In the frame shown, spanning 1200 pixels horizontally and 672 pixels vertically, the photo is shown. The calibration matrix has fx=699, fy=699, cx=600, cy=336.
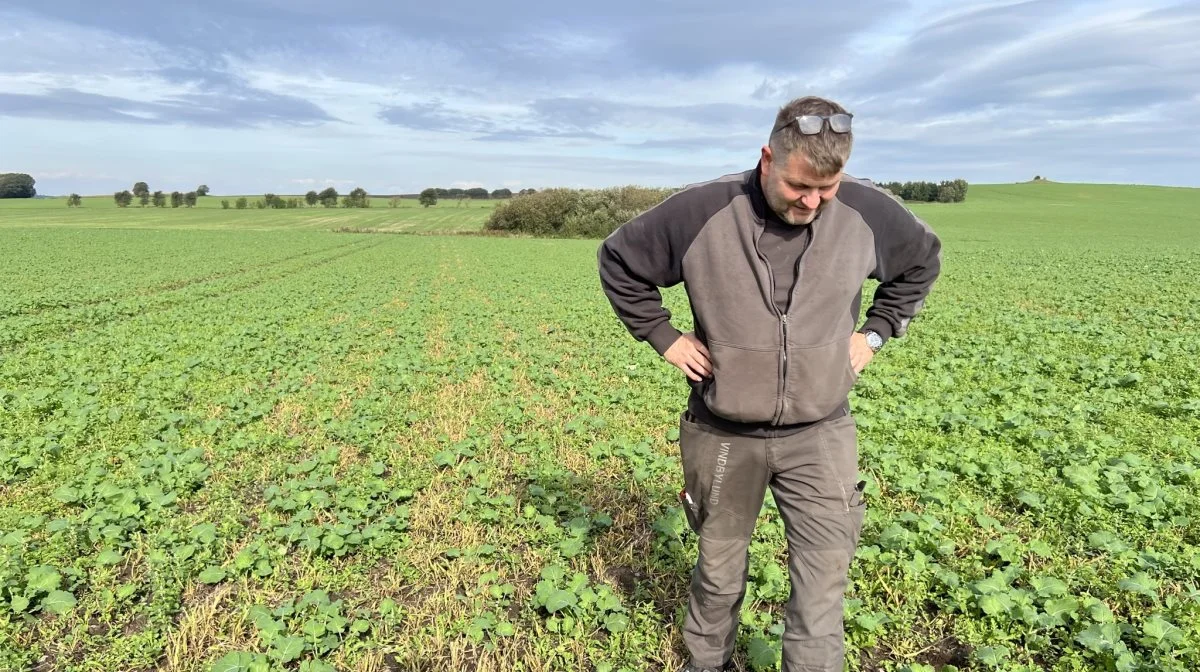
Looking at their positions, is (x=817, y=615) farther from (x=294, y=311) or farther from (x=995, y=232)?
(x=995, y=232)

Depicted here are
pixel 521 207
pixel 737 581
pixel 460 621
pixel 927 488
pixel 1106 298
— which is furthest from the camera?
pixel 521 207

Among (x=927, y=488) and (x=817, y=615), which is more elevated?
→ (x=817, y=615)

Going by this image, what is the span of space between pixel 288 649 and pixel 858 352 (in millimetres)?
3260

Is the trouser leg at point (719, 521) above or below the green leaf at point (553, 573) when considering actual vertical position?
above

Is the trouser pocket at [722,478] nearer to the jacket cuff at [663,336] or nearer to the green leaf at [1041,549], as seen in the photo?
the jacket cuff at [663,336]

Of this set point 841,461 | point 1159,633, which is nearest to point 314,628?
point 841,461

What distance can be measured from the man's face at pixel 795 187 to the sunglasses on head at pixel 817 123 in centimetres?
9

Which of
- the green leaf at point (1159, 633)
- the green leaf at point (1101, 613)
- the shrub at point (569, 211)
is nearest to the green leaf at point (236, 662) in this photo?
the green leaf at point (1101, 613)

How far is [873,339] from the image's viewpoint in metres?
3.38

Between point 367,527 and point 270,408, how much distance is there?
12.2 ft

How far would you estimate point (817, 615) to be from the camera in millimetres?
3010

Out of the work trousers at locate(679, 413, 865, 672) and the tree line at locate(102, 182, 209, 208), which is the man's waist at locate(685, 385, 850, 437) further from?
the tree line at locate(102, 182, 209, 208)

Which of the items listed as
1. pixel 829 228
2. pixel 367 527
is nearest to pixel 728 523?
pixel 829 228

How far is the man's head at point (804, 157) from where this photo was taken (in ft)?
8.30
